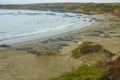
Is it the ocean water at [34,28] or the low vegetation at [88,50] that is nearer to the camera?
the low vegetation at [88,50]

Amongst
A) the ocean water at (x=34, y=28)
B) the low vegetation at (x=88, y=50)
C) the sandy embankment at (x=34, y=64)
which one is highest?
the low vegetation at (x=88, y=50)

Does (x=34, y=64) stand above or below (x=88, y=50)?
below

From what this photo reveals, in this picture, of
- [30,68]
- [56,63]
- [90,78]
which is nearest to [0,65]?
[30,68]

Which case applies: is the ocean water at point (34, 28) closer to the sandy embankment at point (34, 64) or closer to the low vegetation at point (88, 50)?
the sandy embankment at point (34, 64)

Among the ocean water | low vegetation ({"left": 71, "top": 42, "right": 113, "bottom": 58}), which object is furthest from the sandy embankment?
the ocean water

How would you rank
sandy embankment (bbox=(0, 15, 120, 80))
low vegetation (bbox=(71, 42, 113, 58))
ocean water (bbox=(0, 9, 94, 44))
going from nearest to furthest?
sandy embankment (bbox=(0, 15, 120, 80))
low vegetation (bbox=(71, 42, 113, 58))
ocean water (bbox=(0, 9, 94, 44))

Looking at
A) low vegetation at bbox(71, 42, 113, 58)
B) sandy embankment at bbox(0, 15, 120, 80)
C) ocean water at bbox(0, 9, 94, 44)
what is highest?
low vegetation at bbox(71, 42, 113, 58)

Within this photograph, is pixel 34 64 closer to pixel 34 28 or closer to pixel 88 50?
pixel 88 50

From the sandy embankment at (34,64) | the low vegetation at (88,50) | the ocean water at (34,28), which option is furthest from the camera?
the ocean water at (34,28)

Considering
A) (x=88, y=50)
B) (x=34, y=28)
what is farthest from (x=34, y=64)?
(x=34, y=28)

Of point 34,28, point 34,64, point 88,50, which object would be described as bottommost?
point 34,28

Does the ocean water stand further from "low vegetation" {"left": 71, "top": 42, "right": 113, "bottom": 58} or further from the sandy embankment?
"low vegetation" {"left": 71, "top": 42, "right": 113, "bottom": 58}

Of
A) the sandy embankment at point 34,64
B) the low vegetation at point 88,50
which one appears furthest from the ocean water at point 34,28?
the low vegetation at point 88,50

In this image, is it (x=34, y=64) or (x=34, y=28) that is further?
(x=34, y=28)
